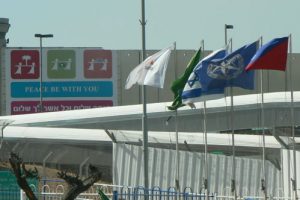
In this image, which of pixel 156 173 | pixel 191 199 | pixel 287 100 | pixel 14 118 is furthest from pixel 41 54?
pixel 191 199

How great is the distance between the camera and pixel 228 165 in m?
29.8

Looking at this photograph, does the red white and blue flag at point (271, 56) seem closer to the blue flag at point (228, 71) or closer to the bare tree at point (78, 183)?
the blue flag at point (228, 71)

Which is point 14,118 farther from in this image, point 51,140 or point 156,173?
point 156,173

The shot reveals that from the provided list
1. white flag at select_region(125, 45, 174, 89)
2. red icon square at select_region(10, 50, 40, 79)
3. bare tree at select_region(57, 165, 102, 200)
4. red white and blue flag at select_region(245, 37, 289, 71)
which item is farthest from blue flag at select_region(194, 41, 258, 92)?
red icon square at select_region(10, 50, 40, 79)

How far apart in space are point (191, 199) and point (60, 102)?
1770 inches

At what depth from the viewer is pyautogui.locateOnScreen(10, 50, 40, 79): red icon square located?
6988 cm

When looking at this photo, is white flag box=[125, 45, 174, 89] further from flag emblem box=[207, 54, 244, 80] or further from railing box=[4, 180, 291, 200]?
railing box=[4, 180, 291, 200]

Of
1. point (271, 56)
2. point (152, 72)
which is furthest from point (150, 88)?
point (271, 56)

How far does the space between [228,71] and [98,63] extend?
45632 mm

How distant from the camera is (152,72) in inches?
1064

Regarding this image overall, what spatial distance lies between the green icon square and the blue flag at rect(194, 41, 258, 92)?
45227 millimetres

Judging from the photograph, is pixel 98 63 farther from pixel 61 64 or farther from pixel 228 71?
pixel 228 71

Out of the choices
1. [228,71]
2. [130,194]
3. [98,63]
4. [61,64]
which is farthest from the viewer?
[98,63]

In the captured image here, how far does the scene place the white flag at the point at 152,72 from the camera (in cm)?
2684
